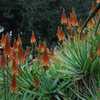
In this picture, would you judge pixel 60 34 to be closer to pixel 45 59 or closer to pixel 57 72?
pixel 57 72

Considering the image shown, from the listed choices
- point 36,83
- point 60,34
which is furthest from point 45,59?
point 60,34

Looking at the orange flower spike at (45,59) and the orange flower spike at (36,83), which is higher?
the orange flower spike at (45,59)

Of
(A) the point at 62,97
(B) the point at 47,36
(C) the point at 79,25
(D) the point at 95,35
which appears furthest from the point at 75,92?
(B) the point at 47,36

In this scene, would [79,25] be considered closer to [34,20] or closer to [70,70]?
[70,70]

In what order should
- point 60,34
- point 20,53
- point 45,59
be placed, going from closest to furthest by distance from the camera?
point 45,59 < point 20,53 < point 60,34

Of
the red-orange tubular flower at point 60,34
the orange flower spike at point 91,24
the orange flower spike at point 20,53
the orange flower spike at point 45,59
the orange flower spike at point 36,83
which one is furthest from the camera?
the orange flower spike at point 91,24

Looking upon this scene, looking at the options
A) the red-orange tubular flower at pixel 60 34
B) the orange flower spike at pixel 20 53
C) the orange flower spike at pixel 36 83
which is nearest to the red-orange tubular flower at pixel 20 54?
the orange flower spike at pixel 20 53

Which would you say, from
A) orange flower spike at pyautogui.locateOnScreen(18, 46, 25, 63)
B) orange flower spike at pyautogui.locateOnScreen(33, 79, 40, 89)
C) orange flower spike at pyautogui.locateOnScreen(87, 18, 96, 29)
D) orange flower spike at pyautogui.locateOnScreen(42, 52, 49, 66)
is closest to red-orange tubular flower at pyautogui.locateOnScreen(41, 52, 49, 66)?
orange flower spike at pyautogui.locateOnScreen(42, 52, 49, 66)

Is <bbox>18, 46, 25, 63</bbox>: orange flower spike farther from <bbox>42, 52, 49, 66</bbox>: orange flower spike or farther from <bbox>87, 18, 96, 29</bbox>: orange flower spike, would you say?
<bbox>87, 18, 96, 29</bbox>: orange flower spike

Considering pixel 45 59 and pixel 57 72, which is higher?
pixel 45 59

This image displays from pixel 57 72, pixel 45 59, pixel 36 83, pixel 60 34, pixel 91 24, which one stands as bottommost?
pixel 36 83

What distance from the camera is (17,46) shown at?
7.37m

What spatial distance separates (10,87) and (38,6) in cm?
2059

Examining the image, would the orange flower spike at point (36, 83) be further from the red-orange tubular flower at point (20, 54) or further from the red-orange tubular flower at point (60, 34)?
the red-orange tubular flower at point (60, 34)
